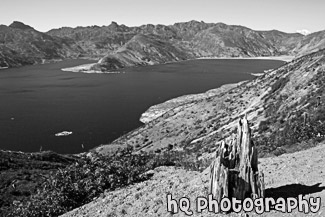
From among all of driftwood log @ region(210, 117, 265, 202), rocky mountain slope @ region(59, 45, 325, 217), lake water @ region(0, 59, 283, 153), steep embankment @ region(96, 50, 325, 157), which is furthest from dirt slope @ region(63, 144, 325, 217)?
lake water @ region(0, 59, 283, 153)

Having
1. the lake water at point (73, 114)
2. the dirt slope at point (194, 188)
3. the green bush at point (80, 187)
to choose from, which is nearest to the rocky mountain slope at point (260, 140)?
the dirt slope at point (194, 188)

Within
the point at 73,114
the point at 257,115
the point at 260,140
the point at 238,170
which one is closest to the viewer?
the point at 238,170

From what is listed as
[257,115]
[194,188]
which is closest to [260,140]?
[257,115]

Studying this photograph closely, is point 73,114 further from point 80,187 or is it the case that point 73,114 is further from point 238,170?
point 238,170

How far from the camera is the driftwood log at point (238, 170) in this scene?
54.2ft

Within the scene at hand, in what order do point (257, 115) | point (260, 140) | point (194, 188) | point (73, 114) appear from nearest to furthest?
point (194, 188) → point (260, 140) → point (257, 115) → point (73, 114)

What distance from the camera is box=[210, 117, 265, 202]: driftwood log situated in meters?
16.5

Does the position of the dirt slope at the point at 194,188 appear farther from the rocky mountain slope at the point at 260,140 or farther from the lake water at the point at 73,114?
the lake water at the point at 73,114

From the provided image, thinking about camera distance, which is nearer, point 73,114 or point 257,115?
point 257,115

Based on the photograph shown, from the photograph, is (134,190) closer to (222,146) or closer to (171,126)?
(222,146)

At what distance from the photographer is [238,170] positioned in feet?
55.0

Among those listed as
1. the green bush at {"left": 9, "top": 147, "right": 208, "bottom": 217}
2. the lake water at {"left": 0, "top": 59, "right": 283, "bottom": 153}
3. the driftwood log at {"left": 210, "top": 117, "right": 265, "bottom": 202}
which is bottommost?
the lake water at {"left": 0, "top": 59, "right": 283, "bottom": 153}

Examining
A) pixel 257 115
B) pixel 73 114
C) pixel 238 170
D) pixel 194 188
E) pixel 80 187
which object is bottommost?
pixel 73 114

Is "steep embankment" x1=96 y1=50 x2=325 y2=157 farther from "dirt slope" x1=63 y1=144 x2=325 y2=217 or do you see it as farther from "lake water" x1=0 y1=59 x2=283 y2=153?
"lake water" x1=0 y1=59 x2=283 y2=153
